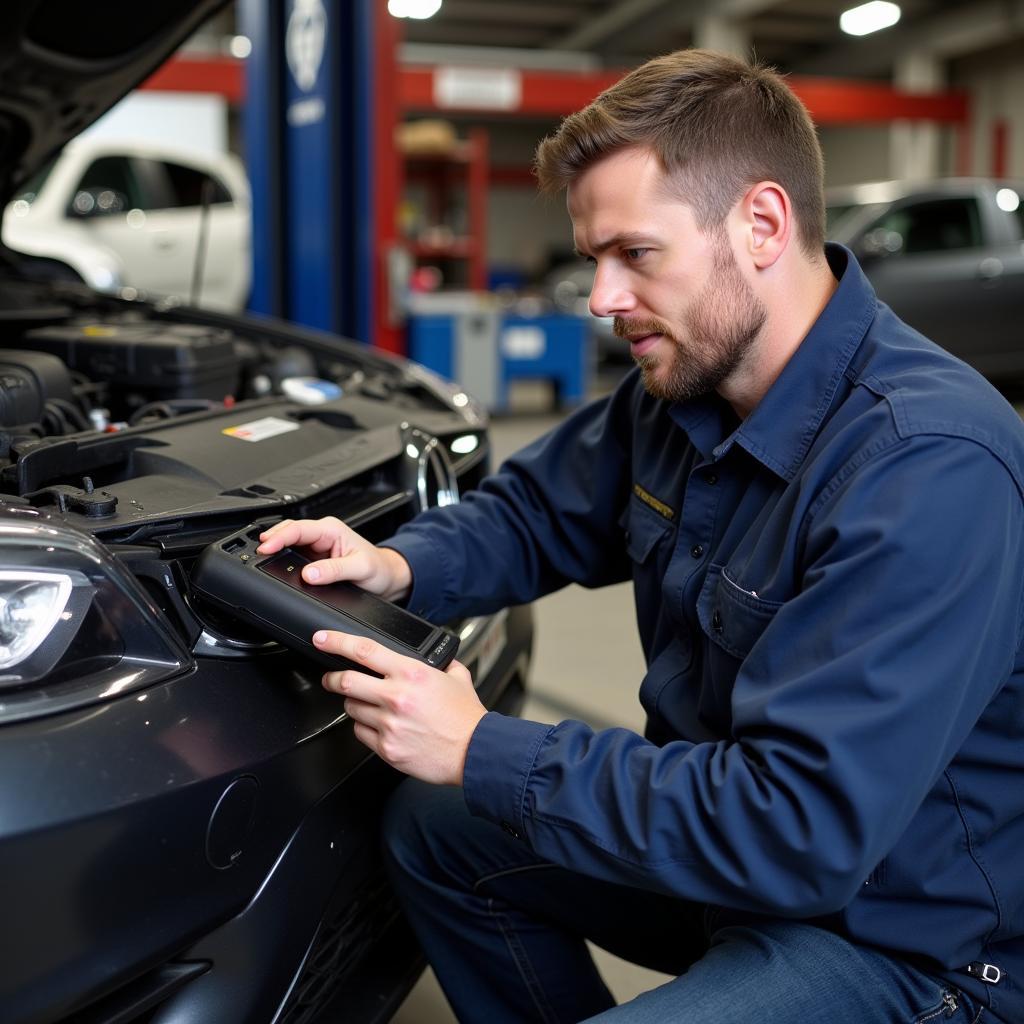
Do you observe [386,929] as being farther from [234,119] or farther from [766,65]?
[234,119]

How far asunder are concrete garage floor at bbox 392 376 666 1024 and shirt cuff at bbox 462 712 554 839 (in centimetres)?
69

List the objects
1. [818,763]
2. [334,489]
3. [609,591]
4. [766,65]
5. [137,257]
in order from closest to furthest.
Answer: [818,763] → [766,65] → [334,489] → [609,591] → [137,257]

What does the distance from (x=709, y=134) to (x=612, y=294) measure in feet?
0.56

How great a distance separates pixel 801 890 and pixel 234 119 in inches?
683

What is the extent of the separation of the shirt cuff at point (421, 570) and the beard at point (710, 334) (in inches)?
14.3

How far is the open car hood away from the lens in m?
1.86

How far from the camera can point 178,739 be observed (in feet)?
3.10

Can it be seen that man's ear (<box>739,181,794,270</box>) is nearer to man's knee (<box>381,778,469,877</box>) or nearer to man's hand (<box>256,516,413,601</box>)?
man's hand (<box>256,516,413,601</box>)

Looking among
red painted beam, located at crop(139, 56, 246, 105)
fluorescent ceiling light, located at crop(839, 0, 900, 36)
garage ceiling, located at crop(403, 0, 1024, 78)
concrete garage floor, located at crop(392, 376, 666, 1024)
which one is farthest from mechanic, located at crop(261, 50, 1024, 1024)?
fluorescent ceiling light, located at crop(839, 0, 900, 36)

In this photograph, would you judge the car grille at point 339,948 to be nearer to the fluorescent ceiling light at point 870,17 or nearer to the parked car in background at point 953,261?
the parked car in background at point 953,261

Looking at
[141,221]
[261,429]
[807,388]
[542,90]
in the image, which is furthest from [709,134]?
[542,90]

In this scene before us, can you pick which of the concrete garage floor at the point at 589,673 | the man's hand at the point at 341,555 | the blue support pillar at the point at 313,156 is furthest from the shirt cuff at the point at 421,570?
the blue support pillar at the point at 313,156

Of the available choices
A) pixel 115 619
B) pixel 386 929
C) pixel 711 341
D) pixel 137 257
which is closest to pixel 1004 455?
pixel 711 341

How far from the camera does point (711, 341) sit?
3.60 feet
